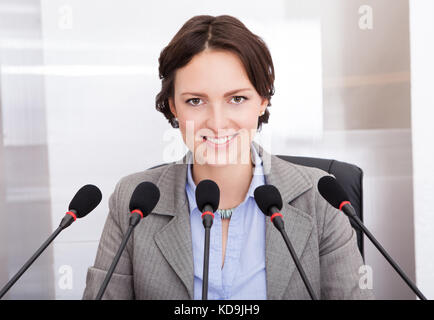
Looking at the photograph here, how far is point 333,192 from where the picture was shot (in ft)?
2.45

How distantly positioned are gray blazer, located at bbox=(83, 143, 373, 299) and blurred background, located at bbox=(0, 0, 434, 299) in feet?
2.26

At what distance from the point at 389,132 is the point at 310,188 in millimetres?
849

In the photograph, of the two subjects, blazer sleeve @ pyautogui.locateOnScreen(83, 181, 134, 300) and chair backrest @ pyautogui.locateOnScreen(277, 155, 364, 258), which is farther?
chair backrest @ pyautogui.locateOnScreen(277, 155, 364, 258)

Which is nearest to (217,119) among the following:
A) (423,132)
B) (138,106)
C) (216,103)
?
(216,103)

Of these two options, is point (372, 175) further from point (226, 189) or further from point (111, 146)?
point (111, 146)

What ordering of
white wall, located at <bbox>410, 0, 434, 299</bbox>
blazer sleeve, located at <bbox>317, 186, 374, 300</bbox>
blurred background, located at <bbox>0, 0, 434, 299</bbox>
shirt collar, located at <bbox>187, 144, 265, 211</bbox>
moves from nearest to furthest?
blazer sleeve, located at <bbox>317, 186, 374, 300</bbox>
shirt collar, located at <bbox>187, 144, 265, 211</bbox>
white wall, located at <bbox>410, 0, 434, 299</bbox>
blurred background, located at <bbox>0, 0, 434, 299</bbox>

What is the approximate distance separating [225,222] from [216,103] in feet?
0.98

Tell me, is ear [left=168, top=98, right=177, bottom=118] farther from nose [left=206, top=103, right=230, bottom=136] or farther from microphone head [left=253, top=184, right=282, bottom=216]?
microphone head [left=253, top=184, right=282, bottom=216]

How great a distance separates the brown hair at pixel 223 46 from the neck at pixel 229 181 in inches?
8.0

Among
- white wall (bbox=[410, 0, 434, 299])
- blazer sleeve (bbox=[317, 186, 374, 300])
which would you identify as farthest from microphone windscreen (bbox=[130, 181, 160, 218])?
white wall (bbox=[410, 0, 434, 299])

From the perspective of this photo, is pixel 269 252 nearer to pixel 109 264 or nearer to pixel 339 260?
pixel 339 260

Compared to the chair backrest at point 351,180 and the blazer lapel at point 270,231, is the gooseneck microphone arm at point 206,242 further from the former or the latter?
the chair backrest at point 351,180

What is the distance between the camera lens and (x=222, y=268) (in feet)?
3.43

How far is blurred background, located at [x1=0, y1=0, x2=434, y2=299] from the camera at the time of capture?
1732mm
